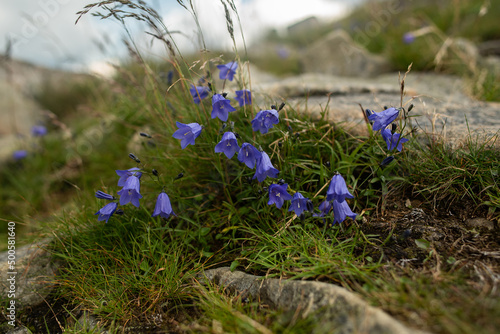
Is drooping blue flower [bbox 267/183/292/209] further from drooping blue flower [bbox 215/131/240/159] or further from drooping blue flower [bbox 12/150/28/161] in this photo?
drooping blue flower [bbox 12/150/28/161]

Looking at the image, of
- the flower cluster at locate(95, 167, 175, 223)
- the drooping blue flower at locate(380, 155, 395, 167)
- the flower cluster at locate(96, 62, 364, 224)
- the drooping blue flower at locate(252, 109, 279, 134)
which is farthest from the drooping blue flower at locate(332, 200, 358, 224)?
the flower cluster at locate(95, 167, 175, 223)

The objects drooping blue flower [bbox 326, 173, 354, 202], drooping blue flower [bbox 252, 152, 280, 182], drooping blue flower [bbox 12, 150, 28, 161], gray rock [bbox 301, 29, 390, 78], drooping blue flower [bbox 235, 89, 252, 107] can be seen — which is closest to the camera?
drooping blue flower [bbox 326, 173, 354, 202]

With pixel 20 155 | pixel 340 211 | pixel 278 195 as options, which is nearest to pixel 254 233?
pixel 278 195

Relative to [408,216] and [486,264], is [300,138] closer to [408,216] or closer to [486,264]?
[408,216]

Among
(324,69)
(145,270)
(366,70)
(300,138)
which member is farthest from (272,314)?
(324,69)

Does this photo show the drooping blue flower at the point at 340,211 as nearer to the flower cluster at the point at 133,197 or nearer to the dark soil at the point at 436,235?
the dark soil at the point at 436,235

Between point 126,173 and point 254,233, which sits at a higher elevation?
point 126,173

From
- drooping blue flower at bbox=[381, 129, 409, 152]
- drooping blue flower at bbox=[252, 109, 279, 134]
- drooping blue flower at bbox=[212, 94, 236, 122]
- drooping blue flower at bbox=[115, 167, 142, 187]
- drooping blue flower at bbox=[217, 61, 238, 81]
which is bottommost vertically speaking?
drooping blue flower at bbox=[381, 129, 409, 152]

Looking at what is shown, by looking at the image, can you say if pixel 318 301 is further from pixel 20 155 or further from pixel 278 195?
pixel 20 155
